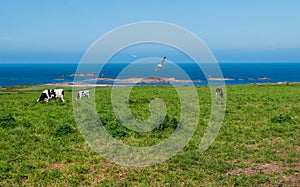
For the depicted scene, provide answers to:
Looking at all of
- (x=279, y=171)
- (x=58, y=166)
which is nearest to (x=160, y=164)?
(x=58, y=166)

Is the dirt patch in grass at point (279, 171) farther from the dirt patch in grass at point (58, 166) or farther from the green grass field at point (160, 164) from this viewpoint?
the dirt patch in grass at point (58, 166)

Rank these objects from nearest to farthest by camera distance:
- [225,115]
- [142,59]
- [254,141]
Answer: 1. [142,59]
2. [254,141]
3. [225,115]

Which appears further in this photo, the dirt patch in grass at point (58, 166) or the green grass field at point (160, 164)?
the dirt patch in grass at point (58, 166)

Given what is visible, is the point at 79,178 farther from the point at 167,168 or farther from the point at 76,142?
the point at 76,142

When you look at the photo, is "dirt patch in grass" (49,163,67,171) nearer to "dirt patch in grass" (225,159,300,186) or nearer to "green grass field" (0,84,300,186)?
"green grass field" (0,84,300,186)

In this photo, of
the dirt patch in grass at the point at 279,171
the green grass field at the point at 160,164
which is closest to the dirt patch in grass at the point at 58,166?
the green grass field at the point at 160,164

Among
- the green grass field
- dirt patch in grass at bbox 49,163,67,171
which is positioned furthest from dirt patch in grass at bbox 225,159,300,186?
dirt patch in grass at bbox 49,163,67,171

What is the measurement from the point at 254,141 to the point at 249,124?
12.2ft

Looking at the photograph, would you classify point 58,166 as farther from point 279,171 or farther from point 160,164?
point 279,171

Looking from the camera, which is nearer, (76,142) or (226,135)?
(76,142)

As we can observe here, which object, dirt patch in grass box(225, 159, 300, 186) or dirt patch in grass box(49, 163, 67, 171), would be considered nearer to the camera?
dirt patch in grass box(225, 159, 300, 186)

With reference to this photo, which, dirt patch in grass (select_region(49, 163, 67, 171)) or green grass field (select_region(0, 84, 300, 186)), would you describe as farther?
dirt patch in grass (select_region(49, 163, 67, 171))

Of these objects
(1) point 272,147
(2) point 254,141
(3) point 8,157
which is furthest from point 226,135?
(3) point 8,157

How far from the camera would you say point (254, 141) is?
1423 cm
